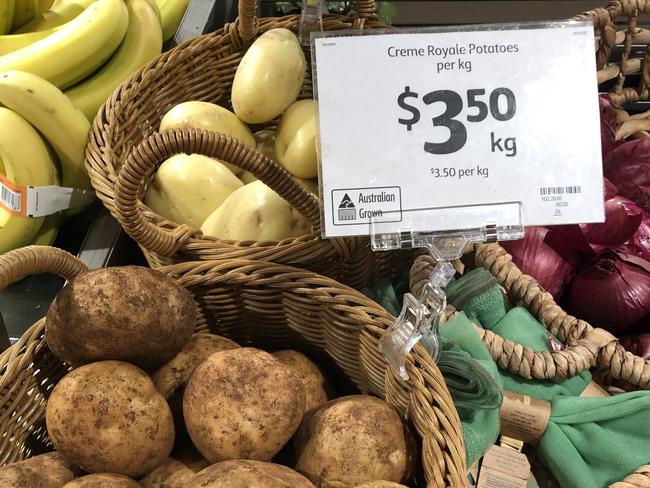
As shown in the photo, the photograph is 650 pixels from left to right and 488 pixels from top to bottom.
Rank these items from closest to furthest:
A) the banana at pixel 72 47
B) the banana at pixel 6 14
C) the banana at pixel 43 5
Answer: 1. the banana at pixel 72 47
2. the banana at pixel 6 14
3. the banana at pixel 43 5

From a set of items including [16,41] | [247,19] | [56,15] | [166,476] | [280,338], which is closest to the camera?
[166,476]

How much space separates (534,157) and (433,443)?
29cm

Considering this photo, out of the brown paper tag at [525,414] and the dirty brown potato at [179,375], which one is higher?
the dirty brown potato at [179,375]

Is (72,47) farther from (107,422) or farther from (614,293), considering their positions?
(614,293)

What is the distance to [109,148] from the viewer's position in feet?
3.06

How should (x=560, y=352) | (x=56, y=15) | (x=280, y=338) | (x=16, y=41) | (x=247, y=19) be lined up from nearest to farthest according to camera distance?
(x=560, y=352) → (x=280, y=338) → (x=247, y=19) → (x=16, y=41) → (x=56, y=15)

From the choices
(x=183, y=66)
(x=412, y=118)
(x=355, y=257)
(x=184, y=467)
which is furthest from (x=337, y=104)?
(x=183, y=66)

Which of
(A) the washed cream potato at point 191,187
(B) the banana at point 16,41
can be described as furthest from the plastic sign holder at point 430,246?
(B) the banana at point 16,41

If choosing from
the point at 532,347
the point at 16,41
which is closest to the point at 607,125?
the point at 532,347

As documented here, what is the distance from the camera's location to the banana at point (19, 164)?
3.13ft

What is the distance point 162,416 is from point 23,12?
3.38 feet

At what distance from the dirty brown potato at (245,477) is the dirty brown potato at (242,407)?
0.15 ft

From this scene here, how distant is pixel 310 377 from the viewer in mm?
744

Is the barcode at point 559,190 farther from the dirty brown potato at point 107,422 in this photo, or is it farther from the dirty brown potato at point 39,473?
the dirty brown potato at point 39,473
